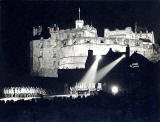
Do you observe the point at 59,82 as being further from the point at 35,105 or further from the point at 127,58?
the point at 35,105

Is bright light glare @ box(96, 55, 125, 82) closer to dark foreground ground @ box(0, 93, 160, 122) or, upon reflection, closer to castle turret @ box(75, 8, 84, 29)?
dark foreground ground @ box(0, 93, 160, 122)

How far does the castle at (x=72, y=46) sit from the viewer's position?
5931cm

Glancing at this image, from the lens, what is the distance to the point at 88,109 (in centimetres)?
2777

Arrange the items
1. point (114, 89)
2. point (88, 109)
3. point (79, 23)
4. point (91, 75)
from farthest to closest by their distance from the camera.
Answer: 1. point (79, 23)
2. point (91, 75)
3. point (114, 89)
4. point (88, 109)

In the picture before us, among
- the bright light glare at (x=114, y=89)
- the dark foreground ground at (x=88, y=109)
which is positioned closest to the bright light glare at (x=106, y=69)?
the bright light glare at (x=114, y=89)

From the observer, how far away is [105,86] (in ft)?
136

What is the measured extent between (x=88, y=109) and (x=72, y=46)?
3398cm

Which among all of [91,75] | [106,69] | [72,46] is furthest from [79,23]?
[106,69]

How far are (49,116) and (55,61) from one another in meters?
35.6

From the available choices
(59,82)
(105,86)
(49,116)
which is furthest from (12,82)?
(49,116)

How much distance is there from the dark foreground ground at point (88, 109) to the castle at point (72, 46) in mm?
27825

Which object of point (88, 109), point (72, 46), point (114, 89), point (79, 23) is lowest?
point (88, 109)

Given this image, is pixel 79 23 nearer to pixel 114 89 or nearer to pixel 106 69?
pixel 106 69

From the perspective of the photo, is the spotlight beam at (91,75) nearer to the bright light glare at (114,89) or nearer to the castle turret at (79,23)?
the bright light glare at (114,89)
